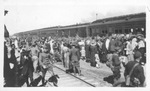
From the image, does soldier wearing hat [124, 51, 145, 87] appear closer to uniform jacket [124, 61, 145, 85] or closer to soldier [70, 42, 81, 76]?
uniform jacket [124, 61, 145, 85]

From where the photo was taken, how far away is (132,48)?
13.1ft

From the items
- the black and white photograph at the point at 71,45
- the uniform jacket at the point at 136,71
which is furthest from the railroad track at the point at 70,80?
the uniform jacket at the point at 136,71

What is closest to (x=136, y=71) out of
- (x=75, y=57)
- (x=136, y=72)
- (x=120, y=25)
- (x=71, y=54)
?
A: (x=136, y=72)

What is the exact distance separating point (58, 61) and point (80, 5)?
144 cm

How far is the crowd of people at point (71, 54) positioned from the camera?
3.92 m

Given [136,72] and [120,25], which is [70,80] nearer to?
[136,72]

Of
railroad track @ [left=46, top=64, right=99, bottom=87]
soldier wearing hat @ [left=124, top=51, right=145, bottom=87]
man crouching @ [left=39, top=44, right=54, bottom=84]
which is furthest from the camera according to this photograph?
man crouching @ [left=39, top=44, right=54, bottom=84]

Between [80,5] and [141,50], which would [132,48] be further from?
[80,5]

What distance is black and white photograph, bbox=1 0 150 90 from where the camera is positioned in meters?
3.92

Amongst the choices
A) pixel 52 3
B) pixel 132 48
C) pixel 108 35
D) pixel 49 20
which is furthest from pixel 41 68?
pixel 132 48

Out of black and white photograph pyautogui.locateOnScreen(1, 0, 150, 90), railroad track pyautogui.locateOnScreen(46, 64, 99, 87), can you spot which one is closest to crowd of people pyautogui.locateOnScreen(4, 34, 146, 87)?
black and white photograph pyautogui.locateOnScreen(1, 0, 150, 90)

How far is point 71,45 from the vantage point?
420cm

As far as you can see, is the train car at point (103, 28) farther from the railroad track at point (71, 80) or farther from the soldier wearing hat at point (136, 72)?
the railroad track at point (71, 80)

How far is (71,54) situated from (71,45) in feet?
0.75
